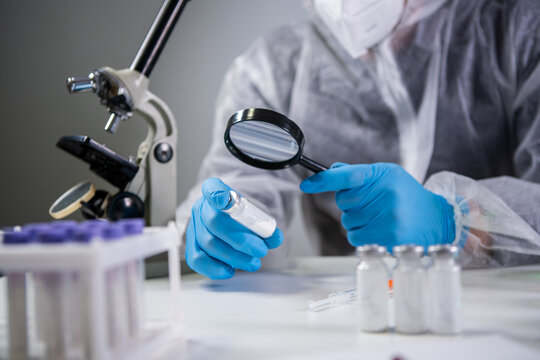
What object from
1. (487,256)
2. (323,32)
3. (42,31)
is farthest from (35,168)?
(487,256)

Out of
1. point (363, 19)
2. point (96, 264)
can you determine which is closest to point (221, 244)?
point (96, 264)

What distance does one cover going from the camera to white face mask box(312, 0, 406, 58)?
154cm

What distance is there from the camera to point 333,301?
95 centimetres

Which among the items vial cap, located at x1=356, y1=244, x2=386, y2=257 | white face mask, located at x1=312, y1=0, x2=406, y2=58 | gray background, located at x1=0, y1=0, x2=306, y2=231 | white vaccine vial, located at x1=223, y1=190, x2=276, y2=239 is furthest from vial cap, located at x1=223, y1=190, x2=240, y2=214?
gray background, located at x1=0, y1=0, x2=306, y2=231

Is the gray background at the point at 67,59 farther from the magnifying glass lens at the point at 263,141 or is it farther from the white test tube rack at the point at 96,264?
the white test tube rack at the point at 96,264

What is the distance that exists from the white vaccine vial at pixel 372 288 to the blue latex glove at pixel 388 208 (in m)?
0.46

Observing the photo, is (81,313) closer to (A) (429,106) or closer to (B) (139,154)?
(B) (139,154)

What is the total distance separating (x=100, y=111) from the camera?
2123mm

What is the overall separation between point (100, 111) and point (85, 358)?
5.70 feet

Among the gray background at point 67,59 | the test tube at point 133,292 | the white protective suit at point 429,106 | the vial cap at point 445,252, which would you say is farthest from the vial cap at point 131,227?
the gray background at point 67,59

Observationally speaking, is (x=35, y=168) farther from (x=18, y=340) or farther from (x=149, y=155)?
(x=18, y=340)

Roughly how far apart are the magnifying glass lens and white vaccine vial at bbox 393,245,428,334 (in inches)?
13.7

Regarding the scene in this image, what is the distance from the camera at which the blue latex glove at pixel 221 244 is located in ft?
3.70

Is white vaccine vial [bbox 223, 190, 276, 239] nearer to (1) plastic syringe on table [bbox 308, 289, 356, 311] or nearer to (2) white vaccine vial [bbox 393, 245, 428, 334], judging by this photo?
(1) plastic syringe on table [bbox 308, 289, 356, 311]
